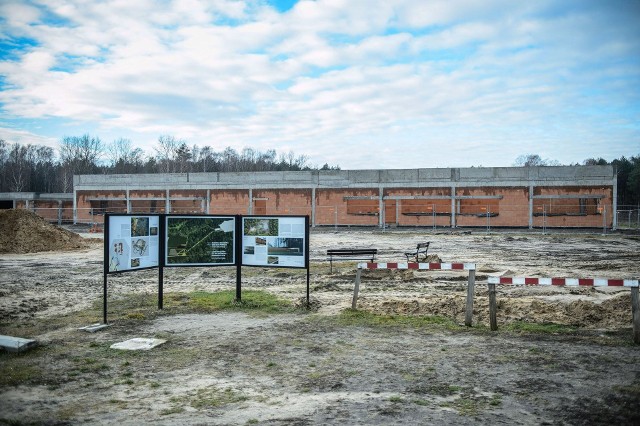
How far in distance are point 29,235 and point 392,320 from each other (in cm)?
2398

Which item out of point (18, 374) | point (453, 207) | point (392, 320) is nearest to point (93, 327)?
point (18, 374)

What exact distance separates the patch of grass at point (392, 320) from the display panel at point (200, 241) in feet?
10.4

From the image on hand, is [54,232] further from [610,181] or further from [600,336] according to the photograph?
[610,181]

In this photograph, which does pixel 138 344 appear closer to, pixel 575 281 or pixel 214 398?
pixel 214 398

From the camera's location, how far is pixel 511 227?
4378 centimetres

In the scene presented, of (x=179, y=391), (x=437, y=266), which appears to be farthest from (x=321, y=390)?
(x=437, y=266)

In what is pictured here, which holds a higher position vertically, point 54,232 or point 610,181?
point 610,181

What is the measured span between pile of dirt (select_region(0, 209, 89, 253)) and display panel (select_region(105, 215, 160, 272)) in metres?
18.4

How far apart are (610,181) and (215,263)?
41.3 metres

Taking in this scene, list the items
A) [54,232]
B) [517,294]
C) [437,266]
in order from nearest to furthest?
[437,266] → [517,294] → [54,232]

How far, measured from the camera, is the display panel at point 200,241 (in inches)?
433

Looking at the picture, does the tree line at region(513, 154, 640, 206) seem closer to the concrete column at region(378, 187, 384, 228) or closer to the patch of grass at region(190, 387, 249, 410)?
the concrete column at region(378, 187, 384, 228)

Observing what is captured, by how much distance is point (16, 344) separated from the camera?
7.52m

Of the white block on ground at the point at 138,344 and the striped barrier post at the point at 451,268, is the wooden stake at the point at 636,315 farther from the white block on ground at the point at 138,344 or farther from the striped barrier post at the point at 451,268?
the white block on ground at the point at 138,344
